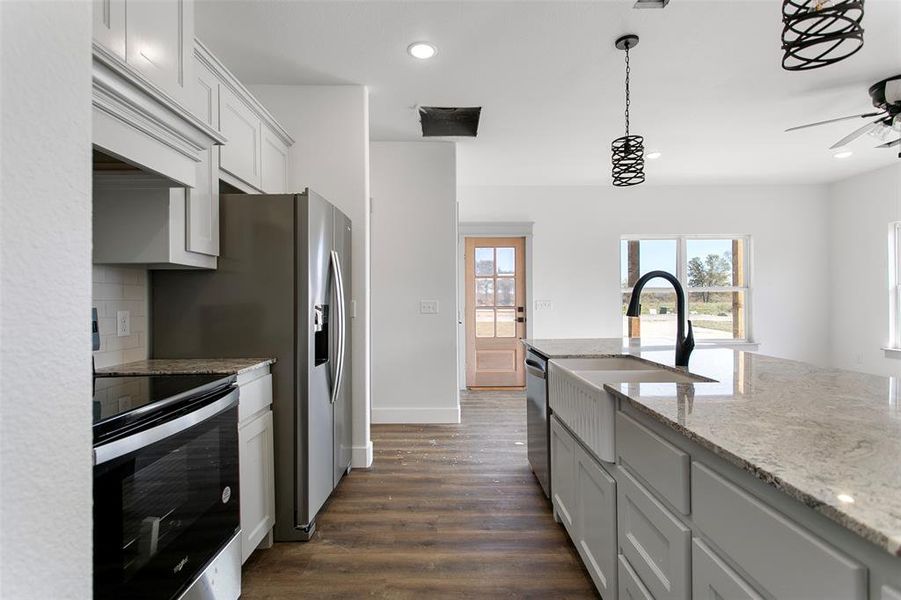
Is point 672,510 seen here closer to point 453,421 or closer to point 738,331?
point 453,421

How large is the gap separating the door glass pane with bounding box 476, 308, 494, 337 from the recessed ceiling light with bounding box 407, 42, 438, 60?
3.54 m

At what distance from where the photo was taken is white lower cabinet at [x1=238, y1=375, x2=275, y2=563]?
180cm

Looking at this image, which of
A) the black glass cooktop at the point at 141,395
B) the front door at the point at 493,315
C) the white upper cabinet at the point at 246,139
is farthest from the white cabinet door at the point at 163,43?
the front door at the point at 493,315

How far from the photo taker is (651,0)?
217 cm

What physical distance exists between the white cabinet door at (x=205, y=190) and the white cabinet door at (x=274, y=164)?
0.55 metres

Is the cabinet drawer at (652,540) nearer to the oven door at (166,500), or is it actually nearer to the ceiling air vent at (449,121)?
the oven door at (166,500)

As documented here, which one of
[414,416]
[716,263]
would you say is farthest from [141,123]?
[716,263]

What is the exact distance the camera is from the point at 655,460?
1.15 m

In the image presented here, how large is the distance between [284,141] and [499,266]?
3411 mm

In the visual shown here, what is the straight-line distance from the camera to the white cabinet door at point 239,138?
226 cm

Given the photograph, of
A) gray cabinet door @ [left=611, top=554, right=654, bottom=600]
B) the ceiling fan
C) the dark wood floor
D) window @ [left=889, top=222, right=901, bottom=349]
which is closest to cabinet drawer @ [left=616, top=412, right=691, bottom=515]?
gray cabinet door @ [left=611, top=554, right=654, bottom=600]

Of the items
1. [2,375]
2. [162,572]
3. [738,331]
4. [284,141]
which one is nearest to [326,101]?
[284,141]

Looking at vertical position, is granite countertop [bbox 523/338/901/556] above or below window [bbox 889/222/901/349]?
below

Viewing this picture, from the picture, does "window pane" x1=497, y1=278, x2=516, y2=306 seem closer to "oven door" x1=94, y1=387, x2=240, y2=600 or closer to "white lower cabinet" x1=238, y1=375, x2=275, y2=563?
"white lower cabinet" x1=238, y1=375, x2=275, y2=563
